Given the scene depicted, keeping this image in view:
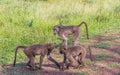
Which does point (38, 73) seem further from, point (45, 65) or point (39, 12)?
point (39, 12)

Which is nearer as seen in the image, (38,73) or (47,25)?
(38,73)

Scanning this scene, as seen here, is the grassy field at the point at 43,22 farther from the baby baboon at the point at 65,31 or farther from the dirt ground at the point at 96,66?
the baby baboon at the point at 65,31

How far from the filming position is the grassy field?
9727mm

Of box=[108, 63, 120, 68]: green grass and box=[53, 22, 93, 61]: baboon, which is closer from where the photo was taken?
box=[108, 63, 120, 68]: green grass

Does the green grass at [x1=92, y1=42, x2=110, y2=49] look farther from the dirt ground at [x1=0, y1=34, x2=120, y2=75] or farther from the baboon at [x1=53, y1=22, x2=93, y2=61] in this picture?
the baboon at [x1=53, y1=22, x2=93, y2=61]

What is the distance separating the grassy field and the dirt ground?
70cm

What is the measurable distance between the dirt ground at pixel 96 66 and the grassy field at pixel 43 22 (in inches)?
27.5

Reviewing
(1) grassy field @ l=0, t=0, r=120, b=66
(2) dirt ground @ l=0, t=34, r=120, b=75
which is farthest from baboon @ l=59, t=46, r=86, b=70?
(1) grassy field @ l=0, t=0, r=120, b=66

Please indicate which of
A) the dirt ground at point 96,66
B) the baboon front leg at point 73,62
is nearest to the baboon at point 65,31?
the dirt ground at point 96,66

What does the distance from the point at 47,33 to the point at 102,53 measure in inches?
94.1

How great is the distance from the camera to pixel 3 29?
34.1ft

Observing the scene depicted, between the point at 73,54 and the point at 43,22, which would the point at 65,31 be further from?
the point at 43,22

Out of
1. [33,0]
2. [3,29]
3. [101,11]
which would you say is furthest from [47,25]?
[33,0]

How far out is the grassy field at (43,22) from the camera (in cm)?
973
